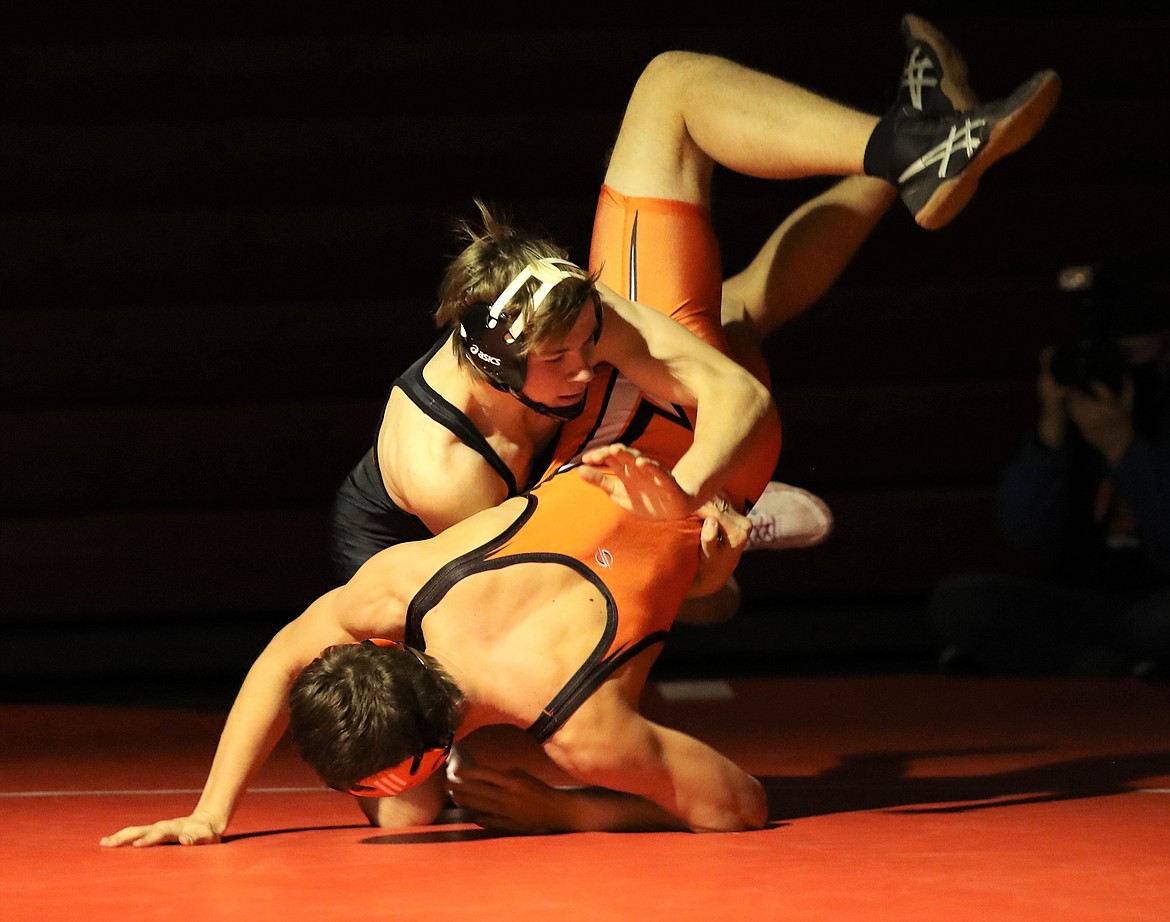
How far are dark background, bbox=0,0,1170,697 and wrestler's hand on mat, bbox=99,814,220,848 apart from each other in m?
2.12

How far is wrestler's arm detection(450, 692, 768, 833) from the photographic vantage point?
2.27 metres

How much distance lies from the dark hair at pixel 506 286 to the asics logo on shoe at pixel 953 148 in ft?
1.63

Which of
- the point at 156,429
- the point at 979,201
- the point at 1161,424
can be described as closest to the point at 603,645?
the point at 1161,424

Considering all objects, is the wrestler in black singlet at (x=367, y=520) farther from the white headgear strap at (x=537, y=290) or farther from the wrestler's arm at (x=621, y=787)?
the wrestler's arm at (x=621, y=787)

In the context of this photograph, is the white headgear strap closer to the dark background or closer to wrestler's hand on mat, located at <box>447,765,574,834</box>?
wrestler's hand on mat, located at <box>447,765,574,834</box>

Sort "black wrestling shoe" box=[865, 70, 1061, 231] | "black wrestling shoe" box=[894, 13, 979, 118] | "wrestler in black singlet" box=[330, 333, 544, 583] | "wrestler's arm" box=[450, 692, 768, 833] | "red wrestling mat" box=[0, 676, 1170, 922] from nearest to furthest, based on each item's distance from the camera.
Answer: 1. "red wrestling mat" box=[0, 676, 1170, 922]
2. "wrestler's arm" box=[450, 692, 768, 833]
3. "black wrestling shoe" box=[865, 70, 1061, 231]
4. "black wrestling shoe" box=[894, 13, 979, 118]
5. "wrestler in black singlet" box=[330, 333, 544, 583]

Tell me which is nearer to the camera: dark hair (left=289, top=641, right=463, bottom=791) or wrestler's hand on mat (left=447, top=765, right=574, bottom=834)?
dark hair (left=289, top=641, right=463, bottom=791)

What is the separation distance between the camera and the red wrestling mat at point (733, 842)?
1.97 meters

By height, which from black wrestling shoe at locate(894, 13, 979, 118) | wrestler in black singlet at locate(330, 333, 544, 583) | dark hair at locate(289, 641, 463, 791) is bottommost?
dark hair at locate(289, 641, 463, 791)

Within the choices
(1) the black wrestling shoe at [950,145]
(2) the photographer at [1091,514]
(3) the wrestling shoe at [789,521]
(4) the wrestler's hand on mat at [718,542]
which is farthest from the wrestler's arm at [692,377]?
(2) the photographer at [1091,514]

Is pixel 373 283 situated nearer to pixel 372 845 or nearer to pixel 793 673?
pixel 793 673

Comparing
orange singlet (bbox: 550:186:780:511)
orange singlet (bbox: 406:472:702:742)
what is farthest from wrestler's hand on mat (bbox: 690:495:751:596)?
orange singlet (bbox: 550:186:780:511)

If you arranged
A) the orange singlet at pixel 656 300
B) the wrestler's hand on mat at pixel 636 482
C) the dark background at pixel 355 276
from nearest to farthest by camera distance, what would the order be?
the wrestler's hand on mat at pixel 636 482, the orange singlet at pixel 656 300, the dark background at pixel 355 276

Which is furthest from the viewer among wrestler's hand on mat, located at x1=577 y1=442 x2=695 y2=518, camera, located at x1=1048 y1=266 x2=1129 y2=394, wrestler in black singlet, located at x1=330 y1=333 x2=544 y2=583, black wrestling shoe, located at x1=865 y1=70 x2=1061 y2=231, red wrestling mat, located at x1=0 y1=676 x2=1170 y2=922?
camera, located at x1=1048 y1=266 x2=1129 y2=394
